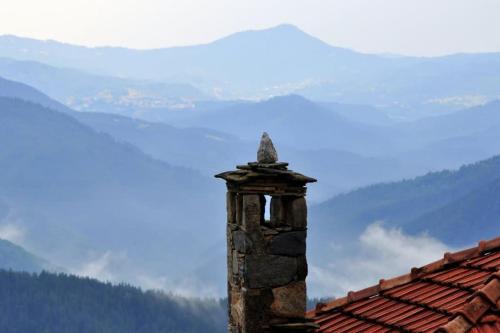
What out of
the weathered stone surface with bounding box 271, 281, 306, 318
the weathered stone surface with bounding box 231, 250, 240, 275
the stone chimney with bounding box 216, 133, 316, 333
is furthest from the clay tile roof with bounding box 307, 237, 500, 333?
the weathered stone surface with bounding box 231, 250, 240, 275

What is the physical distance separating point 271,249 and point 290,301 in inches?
27.2

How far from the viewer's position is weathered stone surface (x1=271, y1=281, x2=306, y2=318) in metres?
12.2

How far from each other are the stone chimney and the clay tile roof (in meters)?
1.06

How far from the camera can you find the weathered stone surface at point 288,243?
12227 mm

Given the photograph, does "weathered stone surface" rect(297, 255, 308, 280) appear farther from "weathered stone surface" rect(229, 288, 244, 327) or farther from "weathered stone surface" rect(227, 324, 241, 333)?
"weathered stone surface" rect(227, 324, 241, 333)

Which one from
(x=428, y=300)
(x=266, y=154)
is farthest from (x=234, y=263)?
(x=428, y=300)

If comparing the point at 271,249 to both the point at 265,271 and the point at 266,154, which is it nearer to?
the point at 265,271

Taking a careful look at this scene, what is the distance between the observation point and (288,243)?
12.3 m

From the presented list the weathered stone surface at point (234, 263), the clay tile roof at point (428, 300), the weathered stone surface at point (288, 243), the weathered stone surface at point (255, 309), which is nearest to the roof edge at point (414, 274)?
the clay tile roof at point (428, 300)

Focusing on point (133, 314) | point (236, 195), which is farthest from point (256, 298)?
point (133, 314)

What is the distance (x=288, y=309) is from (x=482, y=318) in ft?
9.34

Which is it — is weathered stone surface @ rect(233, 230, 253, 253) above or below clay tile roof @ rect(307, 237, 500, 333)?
above

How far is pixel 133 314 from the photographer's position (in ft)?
646

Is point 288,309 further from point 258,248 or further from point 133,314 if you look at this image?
point 133,314
